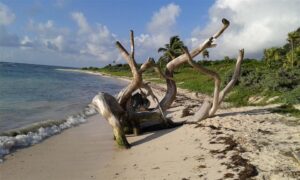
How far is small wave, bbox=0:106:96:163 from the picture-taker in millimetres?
11155

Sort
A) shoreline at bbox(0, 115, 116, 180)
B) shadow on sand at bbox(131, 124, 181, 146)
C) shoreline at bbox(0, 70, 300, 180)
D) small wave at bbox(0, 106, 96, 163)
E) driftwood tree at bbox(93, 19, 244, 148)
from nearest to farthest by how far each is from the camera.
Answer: shoreline at bbox(0, 70, 300, 180) → shoreline at bbox(0, 115, 116, 180) → small wave at bbox(0, 106, 96, 163) → shadow on sand at bbox(131, 124, 181, 146) → driftwood tree at bbox(93, 19, 244, 148)

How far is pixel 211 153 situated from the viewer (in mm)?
9148

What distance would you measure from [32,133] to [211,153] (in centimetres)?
714

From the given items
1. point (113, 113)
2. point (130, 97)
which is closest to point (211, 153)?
point (113, 113)

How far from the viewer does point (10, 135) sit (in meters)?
12.7

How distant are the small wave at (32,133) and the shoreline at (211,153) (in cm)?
47

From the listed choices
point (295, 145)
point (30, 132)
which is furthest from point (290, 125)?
point (30, 132)

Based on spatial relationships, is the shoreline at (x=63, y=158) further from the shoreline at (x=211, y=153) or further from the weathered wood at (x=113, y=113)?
the weathered wood at (x=113, y=113)

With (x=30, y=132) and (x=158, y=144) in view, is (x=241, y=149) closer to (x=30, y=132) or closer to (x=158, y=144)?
(x=158, y=144)

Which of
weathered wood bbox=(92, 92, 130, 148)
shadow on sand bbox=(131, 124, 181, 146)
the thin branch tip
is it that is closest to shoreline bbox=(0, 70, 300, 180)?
shadow on sand bbox=(131, 124, 181, 146)

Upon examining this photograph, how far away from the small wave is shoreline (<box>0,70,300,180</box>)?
47 centimetres

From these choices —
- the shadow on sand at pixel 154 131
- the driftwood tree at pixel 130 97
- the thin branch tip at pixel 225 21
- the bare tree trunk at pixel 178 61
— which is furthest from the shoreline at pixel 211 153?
the thin branch tip at pixel 225 21

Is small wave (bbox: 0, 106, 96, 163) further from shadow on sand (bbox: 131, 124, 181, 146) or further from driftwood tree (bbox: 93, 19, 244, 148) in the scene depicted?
shadow on sand (bbox: 131, 124, 181, 146)

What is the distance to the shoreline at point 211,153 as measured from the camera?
762 cm
